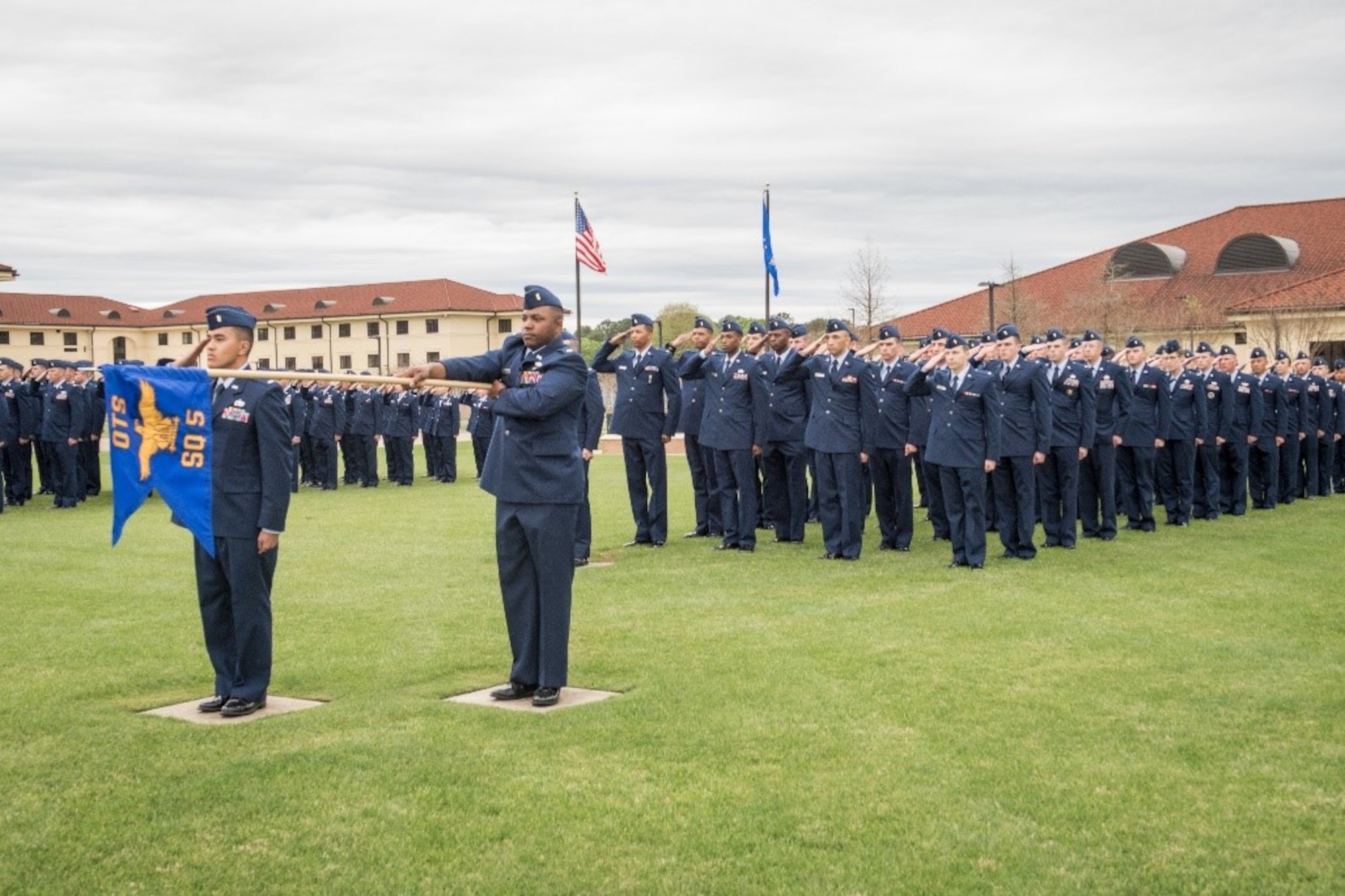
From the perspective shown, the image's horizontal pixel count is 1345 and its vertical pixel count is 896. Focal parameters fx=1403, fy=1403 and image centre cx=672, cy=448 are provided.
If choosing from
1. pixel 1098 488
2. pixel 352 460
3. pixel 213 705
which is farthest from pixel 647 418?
pixel 352 460

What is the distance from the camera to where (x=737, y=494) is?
13734mm

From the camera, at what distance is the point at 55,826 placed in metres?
5.12

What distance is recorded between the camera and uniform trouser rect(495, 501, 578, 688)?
710 centimetres

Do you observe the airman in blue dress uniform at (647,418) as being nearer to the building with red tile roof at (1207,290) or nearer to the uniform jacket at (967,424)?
the uniform jacket at (967,424)

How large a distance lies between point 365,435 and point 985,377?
1490 centimetres

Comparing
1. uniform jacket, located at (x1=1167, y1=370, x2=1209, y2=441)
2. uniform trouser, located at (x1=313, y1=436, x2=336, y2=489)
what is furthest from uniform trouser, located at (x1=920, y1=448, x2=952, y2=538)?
uniform trouser, located at (x1=313, y1=436, x2=336, y2=489)

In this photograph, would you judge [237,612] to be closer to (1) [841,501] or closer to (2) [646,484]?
(1) [841,501]

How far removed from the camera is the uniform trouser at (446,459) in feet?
81.0

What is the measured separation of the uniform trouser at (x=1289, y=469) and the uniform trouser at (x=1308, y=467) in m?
0.52

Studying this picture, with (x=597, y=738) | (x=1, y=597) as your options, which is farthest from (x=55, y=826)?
(x=1, y=597)

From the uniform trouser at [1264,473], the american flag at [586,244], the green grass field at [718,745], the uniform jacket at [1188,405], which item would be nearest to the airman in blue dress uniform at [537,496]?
the green grass field at [718,745]

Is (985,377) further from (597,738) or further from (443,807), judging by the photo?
(443,807)

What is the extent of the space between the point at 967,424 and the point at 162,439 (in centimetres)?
734

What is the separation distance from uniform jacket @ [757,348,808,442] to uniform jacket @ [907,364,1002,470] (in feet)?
6.52
